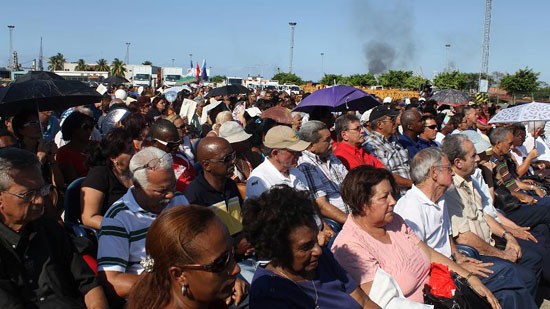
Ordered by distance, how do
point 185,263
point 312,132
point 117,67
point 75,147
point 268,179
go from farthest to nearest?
1. point 117,67
2. point 312,132
3. point 75,147
4. point 268,179
5. point 185,263

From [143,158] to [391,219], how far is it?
70.8 inches

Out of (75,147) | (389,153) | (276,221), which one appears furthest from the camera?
(389,153)

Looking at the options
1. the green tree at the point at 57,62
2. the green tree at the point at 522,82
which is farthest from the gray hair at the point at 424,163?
the green tree at the point at 57,62

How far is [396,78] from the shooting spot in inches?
1892

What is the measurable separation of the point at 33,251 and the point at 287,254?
1.38 meters

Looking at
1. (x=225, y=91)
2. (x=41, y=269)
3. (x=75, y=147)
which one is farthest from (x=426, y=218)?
(x=225, y=91)

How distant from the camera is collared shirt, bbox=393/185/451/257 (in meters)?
4.61

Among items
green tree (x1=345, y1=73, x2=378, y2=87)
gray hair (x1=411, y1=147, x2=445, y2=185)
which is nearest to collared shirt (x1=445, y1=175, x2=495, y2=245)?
gray hair (x1=411, y1=147, x2=445, y2=185)

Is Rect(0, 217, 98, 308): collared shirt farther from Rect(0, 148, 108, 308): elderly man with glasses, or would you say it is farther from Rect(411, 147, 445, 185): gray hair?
Rect(411, 147, 445, 185): gray hair

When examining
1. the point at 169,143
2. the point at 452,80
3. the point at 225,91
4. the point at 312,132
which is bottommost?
the point at 169,143

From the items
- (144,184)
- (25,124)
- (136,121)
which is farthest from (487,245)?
(25,124)

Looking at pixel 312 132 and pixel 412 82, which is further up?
pixel 412 82

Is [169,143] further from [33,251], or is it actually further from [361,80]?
[361,80]

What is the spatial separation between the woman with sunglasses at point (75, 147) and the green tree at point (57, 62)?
100079 mm
